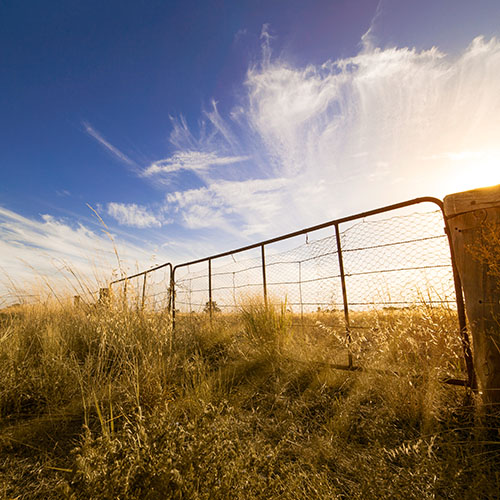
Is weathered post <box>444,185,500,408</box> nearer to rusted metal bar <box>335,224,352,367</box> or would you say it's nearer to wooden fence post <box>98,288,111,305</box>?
rusted metal bar <box>335,224,352,367</box>

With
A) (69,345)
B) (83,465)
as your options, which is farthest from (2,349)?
(83,465)

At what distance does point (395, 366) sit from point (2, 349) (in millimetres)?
4079

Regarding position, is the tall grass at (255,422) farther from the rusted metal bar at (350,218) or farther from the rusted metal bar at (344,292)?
the rusted metal bar at (350,218)

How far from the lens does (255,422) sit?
2.24m

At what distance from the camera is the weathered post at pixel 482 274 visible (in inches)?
76.0

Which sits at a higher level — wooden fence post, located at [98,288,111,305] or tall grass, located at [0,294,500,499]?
wooden fence post, located at [98,288,111,305]

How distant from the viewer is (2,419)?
2.37 metres

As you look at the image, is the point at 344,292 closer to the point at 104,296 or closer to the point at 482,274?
the point at 482,274

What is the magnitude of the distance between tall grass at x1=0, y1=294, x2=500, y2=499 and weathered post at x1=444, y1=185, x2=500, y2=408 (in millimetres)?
282

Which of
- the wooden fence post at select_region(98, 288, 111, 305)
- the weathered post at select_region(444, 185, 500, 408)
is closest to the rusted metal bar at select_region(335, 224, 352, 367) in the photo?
the weathered post at select_region(444, 185, 500, 408)

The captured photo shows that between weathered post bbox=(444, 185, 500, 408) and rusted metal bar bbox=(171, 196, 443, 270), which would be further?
rusted metal bar bbox=(171, 196, 443, 270)

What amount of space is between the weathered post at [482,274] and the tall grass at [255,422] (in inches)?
11.1

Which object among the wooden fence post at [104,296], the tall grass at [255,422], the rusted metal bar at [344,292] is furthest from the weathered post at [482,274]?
the wooden fence post at [104,296]

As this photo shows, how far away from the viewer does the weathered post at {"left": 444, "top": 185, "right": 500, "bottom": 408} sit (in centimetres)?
193
